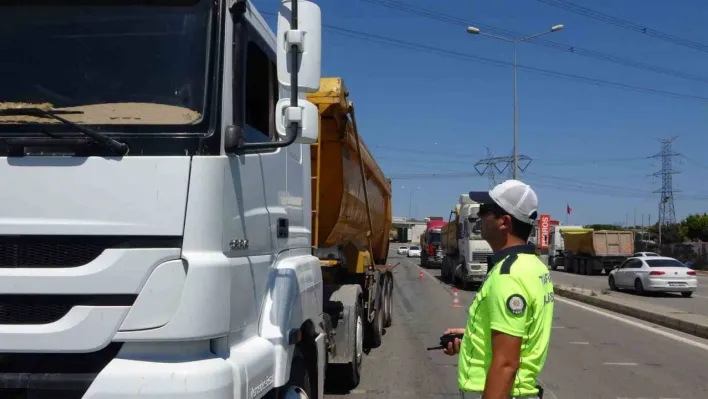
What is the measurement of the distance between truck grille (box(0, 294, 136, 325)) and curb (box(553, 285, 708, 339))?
13.0m

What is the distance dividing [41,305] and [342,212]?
5.05 metres

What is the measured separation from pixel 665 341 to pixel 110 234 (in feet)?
39.9

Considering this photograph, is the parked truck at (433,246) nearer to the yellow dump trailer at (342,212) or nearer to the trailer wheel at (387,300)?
the trailer wheel at (387,300)

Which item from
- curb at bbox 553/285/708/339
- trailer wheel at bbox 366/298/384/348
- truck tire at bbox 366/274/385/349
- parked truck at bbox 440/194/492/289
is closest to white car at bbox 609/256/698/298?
curb at bbox 553/285/708/339

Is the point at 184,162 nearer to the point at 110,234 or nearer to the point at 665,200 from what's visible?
the point at 110,234

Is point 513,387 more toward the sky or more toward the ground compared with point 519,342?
more toward the ground

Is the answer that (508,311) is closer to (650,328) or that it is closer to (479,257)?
(650,328)

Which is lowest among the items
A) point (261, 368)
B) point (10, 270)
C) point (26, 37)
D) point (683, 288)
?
point (683, 288)

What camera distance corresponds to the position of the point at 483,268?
78.2 ft

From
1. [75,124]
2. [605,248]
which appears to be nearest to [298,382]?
[75,124]

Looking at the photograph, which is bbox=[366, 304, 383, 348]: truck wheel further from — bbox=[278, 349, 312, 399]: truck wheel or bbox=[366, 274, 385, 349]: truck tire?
bbox=[278, 349, 312, 399]: truck wheel

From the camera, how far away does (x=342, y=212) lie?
25.5 feet

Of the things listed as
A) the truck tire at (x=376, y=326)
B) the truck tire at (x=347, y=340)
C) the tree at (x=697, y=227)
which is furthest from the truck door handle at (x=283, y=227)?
the tree at (x=697, y=227)

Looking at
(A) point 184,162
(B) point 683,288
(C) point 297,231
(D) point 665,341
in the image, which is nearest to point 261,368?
(A) point 184,162
